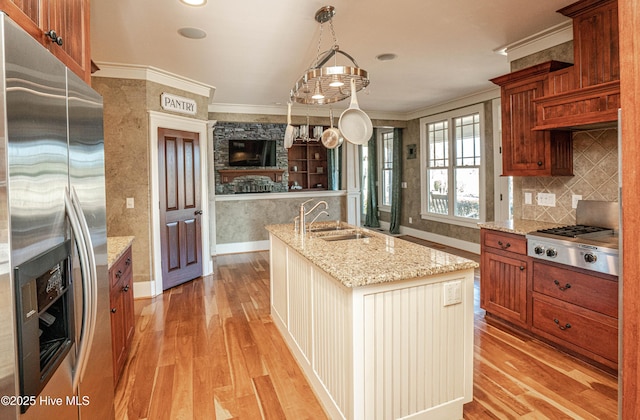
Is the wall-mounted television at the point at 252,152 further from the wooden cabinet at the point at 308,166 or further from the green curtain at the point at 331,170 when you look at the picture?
the green curtain at the point at 331,170

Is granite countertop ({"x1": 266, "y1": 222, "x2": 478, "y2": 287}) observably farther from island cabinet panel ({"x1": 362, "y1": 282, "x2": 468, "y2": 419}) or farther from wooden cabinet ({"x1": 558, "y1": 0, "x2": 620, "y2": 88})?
wooden cabinet ({"x1": 558, "y1": 0, "x2": 620, "y2": 88})

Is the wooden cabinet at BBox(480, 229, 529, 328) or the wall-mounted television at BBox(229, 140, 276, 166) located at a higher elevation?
the wall-mounted television at BBox(229, 140, 276, 166)

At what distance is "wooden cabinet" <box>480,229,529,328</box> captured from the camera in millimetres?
3010

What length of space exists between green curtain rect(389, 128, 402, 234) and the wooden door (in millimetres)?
4523

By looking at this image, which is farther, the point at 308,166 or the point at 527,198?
the point at 308,166

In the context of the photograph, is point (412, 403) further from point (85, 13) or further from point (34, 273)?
point (85, 13)

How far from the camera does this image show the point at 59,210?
106 cm

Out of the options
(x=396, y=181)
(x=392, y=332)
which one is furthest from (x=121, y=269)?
(x=396, y=181)

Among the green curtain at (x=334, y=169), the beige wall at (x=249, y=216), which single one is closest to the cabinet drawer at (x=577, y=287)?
the beige wall at (x=249, y=216)

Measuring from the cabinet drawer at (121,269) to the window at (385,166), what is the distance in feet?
22.5

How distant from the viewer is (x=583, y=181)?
3191mm

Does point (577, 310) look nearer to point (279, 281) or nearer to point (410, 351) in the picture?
point (410, 351)

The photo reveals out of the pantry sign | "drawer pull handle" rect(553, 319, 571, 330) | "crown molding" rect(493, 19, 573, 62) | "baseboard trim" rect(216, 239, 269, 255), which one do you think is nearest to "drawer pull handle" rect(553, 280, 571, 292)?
"drawer pull handle" rect(553, 319, 571, 330)

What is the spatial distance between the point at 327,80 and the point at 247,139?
19.8 ft
